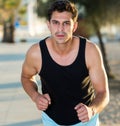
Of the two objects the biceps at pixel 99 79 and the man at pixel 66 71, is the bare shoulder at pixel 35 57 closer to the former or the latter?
the man at pixel 66 71

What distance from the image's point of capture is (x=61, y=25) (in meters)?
3.03

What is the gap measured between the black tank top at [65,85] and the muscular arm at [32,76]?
5cm

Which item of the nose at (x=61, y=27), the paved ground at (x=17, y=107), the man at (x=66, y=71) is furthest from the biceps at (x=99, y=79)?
the paved ground at (x=17, y=107)

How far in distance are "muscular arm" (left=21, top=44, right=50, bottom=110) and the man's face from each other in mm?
227

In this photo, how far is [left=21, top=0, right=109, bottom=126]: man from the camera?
303 cm

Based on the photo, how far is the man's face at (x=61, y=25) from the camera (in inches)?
119

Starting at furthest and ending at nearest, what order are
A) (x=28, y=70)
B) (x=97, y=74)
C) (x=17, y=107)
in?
(x=17, y=107) → (x=28, y=70) → (x=97, y=74)

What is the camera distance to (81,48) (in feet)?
10.4

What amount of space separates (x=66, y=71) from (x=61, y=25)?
11.5 inches

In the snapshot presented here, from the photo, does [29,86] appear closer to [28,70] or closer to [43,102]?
[28,70]

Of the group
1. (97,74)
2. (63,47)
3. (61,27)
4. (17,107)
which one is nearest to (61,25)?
(61,27)

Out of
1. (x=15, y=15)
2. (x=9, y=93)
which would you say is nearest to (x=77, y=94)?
(x=9, y=93)

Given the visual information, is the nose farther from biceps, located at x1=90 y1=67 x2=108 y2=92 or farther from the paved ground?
the paved ground

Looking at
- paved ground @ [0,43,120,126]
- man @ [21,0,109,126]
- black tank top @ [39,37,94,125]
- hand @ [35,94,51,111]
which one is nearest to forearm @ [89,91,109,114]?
man @ [21,0,109,126]
